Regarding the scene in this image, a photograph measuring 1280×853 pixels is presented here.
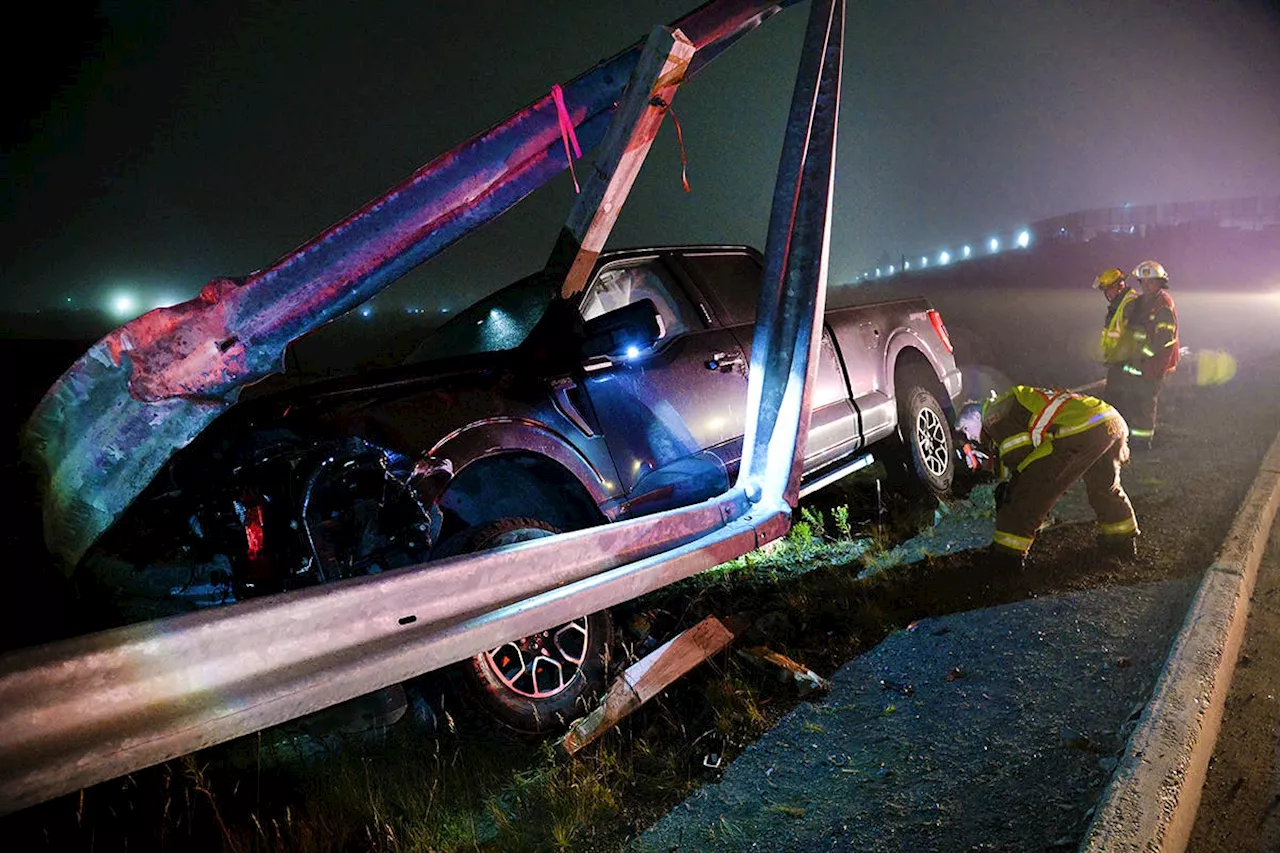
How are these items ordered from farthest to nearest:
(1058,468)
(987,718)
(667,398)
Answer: (1058,468), (667,398), (987,718)

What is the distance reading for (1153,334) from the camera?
7363 mm

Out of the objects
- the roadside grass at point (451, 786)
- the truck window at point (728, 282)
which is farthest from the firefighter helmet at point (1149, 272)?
the roadside grass at point (451, 786)

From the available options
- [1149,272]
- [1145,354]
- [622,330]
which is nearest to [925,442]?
[1145,354]

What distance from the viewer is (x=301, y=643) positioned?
5.28 ft

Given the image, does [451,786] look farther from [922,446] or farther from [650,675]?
[922,446]

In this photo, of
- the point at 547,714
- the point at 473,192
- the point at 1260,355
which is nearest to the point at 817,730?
the point at 547,714

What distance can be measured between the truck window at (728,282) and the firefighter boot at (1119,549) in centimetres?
260

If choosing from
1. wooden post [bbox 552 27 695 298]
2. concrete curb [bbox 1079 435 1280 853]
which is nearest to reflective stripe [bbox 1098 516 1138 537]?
concrete curb [bbox 1079 435 1280 853]

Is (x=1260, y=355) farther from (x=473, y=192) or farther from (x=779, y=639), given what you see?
(x=473, y=192)

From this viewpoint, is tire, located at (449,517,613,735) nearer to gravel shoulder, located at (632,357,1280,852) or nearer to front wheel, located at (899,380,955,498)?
gravel shoulder, located at (632,357,1280,852)

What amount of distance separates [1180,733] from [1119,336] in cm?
628

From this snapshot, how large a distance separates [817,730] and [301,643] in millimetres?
2082

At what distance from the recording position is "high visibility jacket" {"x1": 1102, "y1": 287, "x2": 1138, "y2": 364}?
7.54 meters

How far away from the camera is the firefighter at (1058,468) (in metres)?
4.27
